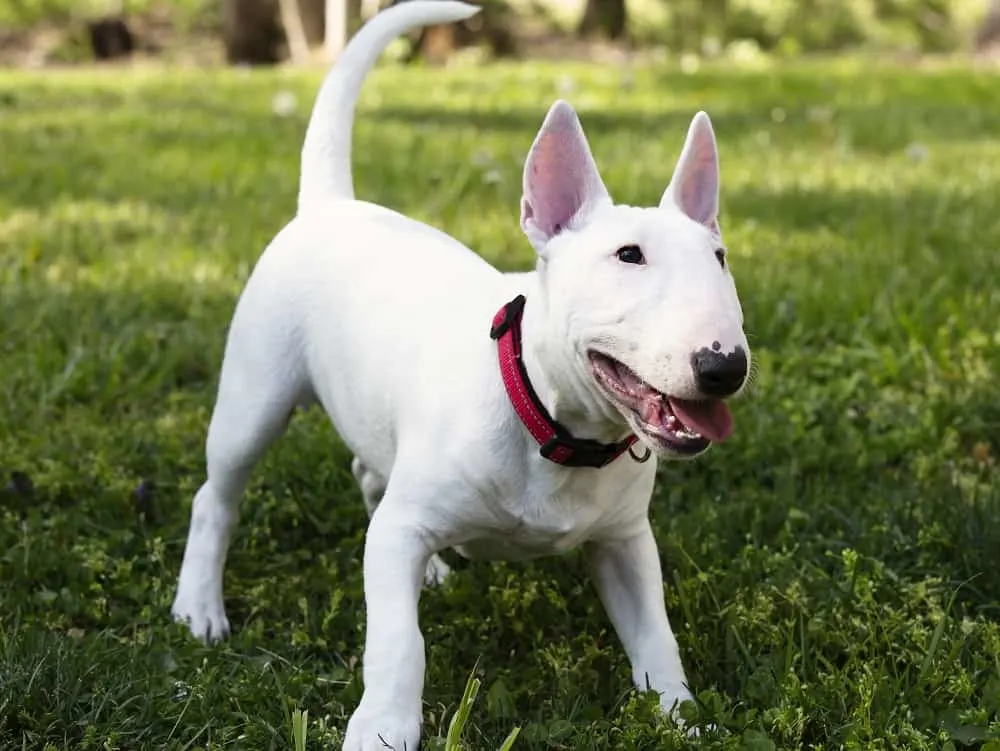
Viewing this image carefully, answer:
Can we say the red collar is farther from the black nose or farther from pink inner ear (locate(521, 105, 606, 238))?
the black nose

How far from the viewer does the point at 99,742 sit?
241 cm

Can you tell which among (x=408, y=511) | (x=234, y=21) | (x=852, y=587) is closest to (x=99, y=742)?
(x=408, y=511)

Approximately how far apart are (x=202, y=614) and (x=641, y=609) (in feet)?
3.39

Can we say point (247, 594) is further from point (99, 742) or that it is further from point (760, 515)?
point (760, 515)

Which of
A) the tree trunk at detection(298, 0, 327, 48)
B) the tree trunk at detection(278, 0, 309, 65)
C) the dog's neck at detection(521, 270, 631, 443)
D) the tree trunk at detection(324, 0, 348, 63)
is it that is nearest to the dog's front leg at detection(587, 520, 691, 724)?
the dog's neck at detection(521, 270, 631, 443)

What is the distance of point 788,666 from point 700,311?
0.87 m

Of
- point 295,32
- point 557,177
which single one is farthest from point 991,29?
point 557,177

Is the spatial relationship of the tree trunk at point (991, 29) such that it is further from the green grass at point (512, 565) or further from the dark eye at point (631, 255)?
the dark eye at point (631, 255)

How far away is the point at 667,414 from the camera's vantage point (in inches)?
84.8

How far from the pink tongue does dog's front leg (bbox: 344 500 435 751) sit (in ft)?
2.02

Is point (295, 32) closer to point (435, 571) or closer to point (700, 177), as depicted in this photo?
point (435, 571)

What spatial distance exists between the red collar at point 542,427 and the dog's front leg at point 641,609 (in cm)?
32

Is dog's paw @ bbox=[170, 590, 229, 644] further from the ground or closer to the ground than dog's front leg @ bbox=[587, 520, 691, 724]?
closer to the ground

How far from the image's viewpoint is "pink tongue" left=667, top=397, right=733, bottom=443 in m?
2.13
